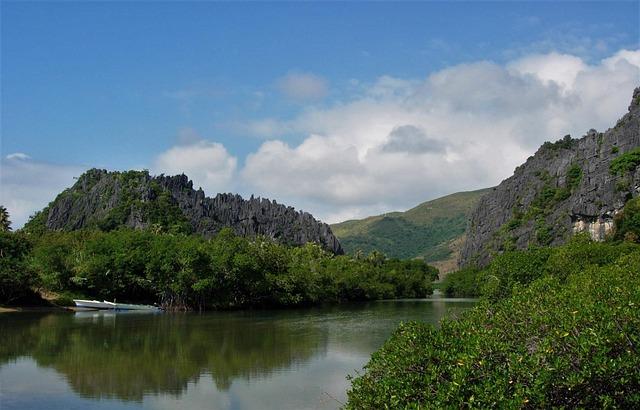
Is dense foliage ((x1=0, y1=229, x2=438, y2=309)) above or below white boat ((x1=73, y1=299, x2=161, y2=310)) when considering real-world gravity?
above

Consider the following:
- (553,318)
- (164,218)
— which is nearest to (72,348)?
(553,318)

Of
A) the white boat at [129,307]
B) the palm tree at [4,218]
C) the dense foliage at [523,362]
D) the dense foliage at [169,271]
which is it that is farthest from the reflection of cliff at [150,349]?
the palm tree at [4,218]

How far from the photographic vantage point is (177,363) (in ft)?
94.3

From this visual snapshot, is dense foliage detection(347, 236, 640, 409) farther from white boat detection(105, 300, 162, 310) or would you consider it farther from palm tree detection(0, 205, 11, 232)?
palm tree detection(0, 205, 11, 232)

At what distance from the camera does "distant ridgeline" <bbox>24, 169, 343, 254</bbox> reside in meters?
144

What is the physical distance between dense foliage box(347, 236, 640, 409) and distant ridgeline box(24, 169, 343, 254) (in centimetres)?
12050

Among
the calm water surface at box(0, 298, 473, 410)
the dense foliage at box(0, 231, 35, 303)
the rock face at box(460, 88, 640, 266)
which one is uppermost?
the rock face at box(460, 88, 640, 266)

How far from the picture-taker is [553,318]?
Answer: 11.9m

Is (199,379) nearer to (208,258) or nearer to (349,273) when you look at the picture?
(208,258)

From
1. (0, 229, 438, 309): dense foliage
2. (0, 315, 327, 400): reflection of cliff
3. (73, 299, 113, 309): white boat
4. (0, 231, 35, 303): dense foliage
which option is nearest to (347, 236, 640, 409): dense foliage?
(0, 315, 327, 400): reflection of cliff

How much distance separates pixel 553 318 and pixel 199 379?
16.6 metres

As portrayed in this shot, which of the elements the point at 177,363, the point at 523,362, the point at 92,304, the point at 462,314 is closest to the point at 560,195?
the point at 92,304

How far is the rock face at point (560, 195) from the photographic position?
102625mm

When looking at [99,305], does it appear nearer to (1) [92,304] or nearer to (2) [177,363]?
(1) [92,304]
